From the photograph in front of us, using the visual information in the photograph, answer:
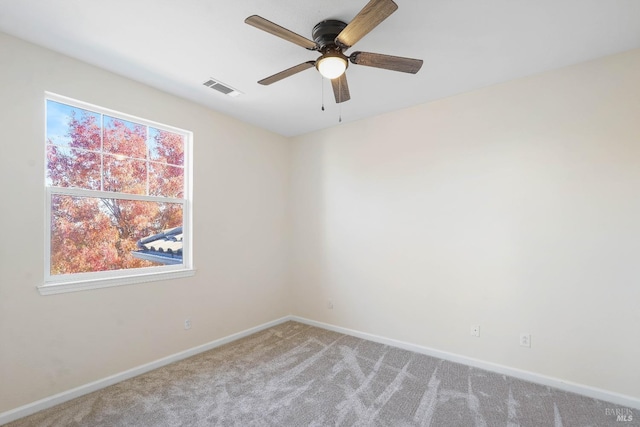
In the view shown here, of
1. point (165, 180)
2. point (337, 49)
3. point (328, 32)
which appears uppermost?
point (328, 32)

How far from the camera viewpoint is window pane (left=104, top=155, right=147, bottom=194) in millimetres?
2674

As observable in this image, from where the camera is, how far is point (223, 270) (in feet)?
11.6

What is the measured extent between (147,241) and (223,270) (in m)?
0.91

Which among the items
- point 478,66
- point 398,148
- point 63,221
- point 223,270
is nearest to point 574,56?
point 478,66

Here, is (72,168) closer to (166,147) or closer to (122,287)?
(166,147)

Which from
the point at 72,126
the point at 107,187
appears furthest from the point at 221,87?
the point at 107,187

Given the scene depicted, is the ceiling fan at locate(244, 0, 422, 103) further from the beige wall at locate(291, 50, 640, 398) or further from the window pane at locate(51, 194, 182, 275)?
the window pane at locate(51, 194, 182, 275)

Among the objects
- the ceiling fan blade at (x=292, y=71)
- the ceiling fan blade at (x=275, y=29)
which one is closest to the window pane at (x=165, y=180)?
the ceiling fan blade at (x=292, y=71)

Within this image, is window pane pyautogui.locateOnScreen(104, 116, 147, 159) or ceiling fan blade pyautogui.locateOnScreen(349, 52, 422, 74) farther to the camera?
window pane pyautogui.locateOnScreen(104, 116, 147, 159)

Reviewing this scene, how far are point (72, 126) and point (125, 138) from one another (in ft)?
1.30

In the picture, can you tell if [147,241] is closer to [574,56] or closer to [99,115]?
[99,115]

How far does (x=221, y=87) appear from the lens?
2.89m

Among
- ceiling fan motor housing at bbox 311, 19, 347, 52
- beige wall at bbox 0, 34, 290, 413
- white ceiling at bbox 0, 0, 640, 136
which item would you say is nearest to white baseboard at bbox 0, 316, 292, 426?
beige wall at bbox 0, 34, 290, 413

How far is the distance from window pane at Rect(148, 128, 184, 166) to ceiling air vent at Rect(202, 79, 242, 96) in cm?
74
